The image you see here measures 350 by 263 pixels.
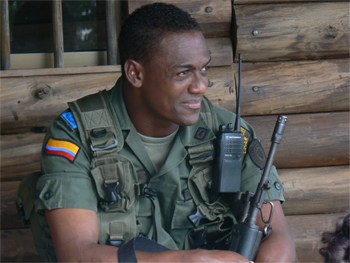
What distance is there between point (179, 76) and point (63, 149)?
51cm

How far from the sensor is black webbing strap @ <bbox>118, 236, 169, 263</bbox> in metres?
2.70

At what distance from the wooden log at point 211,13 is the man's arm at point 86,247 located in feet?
4.75

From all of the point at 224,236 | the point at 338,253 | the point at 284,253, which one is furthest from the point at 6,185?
the point at 338,253

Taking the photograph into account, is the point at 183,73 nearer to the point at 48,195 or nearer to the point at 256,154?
the point at 256,154

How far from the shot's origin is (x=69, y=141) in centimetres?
297

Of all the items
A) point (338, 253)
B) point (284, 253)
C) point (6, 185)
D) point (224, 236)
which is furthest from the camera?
point (6, 185)

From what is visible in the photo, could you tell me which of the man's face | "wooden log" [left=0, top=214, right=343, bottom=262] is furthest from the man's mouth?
"wooden log" [left=0, top=214, right=343, bottom=262]

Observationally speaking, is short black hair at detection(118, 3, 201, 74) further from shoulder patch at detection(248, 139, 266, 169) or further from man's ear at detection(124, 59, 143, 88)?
A: shoulder patch at detection(248, 139, 266, 169)

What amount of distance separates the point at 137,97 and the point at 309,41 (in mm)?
1275

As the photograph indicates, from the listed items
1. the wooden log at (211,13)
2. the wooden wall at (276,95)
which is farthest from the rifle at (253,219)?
the wooden log at (211,13)

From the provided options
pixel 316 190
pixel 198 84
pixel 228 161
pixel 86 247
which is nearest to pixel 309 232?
pixel 316 190

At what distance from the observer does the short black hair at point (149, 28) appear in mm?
3070

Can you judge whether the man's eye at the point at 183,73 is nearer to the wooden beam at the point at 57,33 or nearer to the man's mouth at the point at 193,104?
the man's mouth at the point at 193,104

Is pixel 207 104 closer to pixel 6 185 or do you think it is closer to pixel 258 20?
pixel 258 20
